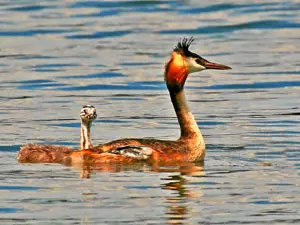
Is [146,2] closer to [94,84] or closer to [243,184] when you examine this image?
[94,84]

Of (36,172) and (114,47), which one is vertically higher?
(114,47)

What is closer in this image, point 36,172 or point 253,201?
point 253,201

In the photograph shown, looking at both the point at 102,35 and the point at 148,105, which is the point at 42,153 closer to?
the point at 148,105

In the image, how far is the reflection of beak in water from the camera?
42.5ft

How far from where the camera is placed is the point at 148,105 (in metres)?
21.8

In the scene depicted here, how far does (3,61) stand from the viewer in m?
27.5

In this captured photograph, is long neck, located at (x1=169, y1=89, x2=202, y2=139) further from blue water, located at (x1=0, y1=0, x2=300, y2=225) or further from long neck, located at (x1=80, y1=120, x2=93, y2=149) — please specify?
long neck, located at (x1=80, y1=120, x2=93, y2=149)

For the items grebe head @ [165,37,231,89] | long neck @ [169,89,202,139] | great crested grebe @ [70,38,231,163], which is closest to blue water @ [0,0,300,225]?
great crested grebe @ [70,38,231,163]

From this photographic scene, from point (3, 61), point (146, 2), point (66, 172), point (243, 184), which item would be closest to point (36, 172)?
point (66, 172)

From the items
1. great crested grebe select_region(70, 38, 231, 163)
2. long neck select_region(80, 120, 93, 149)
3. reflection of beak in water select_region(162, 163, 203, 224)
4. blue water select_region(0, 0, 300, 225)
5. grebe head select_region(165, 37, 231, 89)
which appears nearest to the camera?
reflection of beak in water select_region(162, 163, 203, 224)

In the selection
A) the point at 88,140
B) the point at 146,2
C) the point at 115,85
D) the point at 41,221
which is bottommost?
the point at 41,221

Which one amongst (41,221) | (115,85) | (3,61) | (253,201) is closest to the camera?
(41,221)

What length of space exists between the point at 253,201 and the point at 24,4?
23.2 m

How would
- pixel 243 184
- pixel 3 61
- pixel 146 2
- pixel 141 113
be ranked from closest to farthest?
pixel 243 184 < pixel 141 113 < pixel 3 61 < pixel 146 2
